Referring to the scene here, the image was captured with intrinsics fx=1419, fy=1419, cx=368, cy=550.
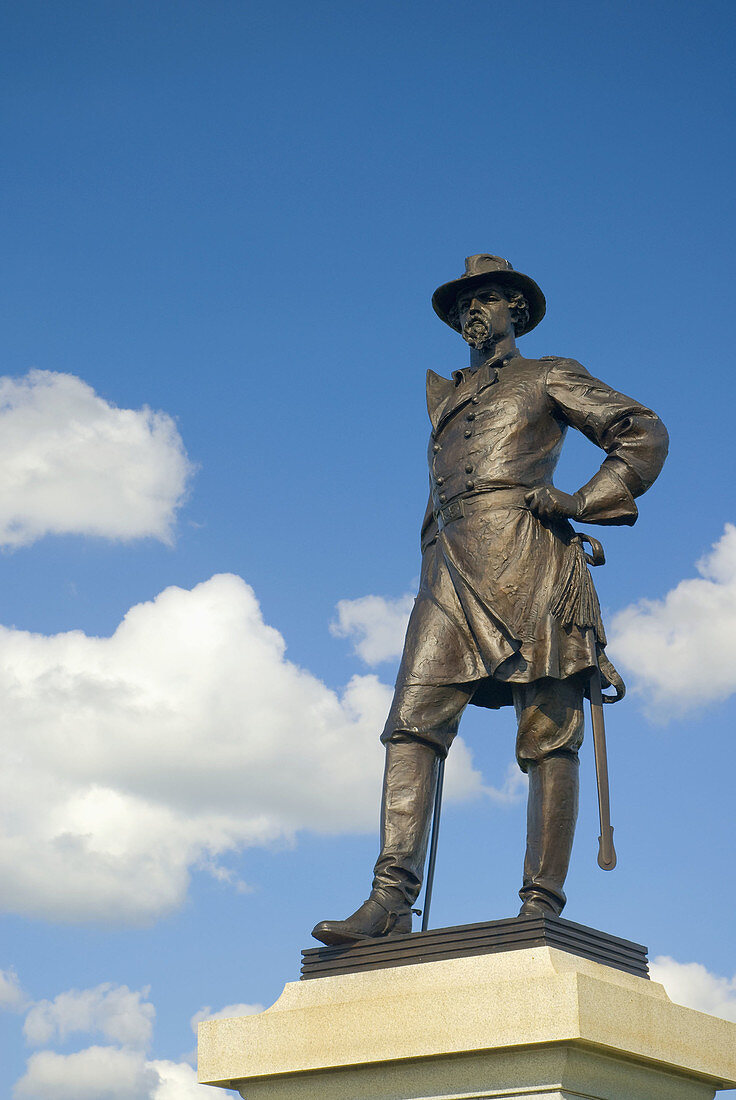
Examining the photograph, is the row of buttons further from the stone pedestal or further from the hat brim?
the stone pedestal

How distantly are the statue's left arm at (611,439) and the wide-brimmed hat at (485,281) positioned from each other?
713 millimetres

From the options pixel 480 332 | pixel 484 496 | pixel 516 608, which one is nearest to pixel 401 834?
pixel 516 608

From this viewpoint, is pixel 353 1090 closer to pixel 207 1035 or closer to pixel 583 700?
pixel 207 1035

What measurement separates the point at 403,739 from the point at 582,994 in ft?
6.38

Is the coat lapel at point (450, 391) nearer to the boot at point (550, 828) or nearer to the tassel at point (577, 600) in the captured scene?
the tassel at point (577, 600)

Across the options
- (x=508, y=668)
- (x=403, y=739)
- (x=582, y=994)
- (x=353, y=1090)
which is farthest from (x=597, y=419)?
(x=353, y=1090)

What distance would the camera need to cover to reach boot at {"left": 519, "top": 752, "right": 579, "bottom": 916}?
24.2 feet

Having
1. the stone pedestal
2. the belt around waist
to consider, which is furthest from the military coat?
the stone pedestal

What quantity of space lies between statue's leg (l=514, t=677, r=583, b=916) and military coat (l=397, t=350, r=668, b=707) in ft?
0.63

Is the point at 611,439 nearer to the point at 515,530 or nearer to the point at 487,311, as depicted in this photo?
the point at 515,530

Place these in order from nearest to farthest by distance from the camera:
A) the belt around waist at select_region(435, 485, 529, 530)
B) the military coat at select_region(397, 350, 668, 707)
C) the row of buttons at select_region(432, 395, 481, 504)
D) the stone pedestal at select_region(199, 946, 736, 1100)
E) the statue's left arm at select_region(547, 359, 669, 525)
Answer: the stone pedestal at select_region(199, 946, 736, 1100) → the military coat at select_region(397, 350, 668, 707) → the statue's left arm at select_region(547, 359, 669, 525) → the belt around waist at select_region(435, 485, 529, 530) → the row of buttons at select_region(432, 395, 481, 504)

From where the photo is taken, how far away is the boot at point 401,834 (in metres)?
7.34

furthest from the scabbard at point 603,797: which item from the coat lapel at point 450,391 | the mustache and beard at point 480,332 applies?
the mustache and beard at point 480,332

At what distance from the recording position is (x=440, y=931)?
22.6ft
